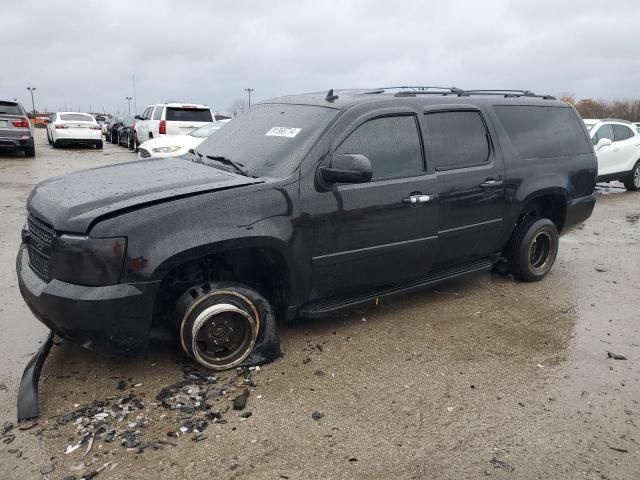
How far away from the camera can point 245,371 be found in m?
3.51

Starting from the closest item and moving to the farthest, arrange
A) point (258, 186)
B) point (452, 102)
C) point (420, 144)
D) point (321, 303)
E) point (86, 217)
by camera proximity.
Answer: point (86, 217), point (258, 186), point (321, 303), point (420, 144), point (452, 102)

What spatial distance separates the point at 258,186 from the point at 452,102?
2105 mm

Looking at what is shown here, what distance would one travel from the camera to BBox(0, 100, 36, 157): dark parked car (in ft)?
50.0

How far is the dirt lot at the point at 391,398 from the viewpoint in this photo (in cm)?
263

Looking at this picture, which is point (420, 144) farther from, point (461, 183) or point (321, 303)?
point (321, 303)

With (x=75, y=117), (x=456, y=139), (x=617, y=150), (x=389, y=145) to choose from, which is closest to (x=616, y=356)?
(x=456, y=139)

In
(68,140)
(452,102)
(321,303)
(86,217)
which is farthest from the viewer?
(68,140)

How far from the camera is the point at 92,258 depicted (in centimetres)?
296

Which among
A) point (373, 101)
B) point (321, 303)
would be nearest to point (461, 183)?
point (373, 101)

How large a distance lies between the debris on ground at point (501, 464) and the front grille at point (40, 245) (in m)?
2.69

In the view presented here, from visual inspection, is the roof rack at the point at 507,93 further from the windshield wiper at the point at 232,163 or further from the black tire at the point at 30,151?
the black tire at the point at 30,151

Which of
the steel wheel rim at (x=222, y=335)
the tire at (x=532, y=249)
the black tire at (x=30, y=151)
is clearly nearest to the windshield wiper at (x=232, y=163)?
the steel wheel rim at (x=222, y=335)

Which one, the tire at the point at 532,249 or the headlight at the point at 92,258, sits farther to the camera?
the tire at the point at 532,249

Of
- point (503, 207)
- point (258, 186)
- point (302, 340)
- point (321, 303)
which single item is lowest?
point (302, 340)
